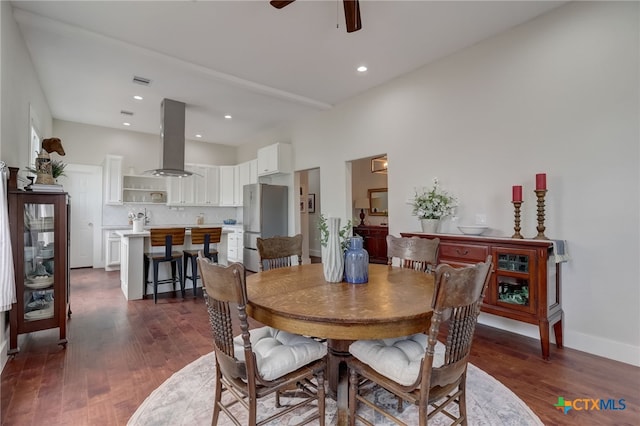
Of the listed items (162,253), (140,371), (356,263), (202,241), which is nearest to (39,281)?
(140,371)

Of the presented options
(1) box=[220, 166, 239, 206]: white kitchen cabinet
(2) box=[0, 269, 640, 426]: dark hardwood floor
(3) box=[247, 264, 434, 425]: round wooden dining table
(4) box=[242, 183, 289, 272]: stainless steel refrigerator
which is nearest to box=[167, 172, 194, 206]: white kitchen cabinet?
(1) box=[220, 166, 239, 206]: white kitchen cabinet

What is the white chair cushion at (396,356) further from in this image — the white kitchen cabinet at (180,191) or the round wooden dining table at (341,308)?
the white kitchen cabinet at (180,191)

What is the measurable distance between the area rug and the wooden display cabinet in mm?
1460

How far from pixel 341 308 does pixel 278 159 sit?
4935mm

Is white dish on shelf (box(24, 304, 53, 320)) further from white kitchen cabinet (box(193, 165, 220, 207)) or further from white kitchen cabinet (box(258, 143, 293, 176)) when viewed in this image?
white kitchen cabinet (box(193, 165, 220, 207))

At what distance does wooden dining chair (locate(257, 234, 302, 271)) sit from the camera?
8.18 feet

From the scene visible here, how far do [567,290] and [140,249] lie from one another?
4.90 metres

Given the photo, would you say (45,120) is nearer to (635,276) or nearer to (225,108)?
(225,108)

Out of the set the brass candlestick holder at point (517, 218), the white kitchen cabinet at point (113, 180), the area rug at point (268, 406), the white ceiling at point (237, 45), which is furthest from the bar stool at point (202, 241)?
the brass candlestick holder at point (517, 218)

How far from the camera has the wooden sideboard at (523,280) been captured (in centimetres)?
250

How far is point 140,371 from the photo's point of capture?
2.29 m

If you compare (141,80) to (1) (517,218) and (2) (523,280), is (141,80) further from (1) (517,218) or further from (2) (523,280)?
(2) (523,280)

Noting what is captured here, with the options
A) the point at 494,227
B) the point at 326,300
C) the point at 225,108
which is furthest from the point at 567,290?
the point at 225,108

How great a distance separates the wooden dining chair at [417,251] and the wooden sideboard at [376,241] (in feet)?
13.4
